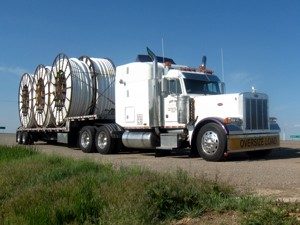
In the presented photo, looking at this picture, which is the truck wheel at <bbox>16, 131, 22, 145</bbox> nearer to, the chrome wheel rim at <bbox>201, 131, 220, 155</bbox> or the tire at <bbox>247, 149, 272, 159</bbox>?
the tire at <bbox>247, 149, 272, 159</bbox>

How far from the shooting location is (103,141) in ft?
63.1

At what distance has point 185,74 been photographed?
54.1 feet

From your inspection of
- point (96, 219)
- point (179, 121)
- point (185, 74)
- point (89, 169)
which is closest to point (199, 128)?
point (179, 121)

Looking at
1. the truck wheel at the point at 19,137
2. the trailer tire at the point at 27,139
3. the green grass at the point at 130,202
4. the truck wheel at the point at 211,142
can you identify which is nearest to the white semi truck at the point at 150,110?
the truck wheel at the point at 211,142

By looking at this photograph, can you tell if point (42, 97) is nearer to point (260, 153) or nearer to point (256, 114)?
point (260, 153)

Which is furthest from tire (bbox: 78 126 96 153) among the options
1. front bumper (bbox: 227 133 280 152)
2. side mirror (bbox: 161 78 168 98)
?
front bumper (bbox: 227 133 280 152)

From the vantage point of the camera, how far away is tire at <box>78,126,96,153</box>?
1981cm

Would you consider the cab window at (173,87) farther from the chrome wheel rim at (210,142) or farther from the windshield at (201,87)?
the chrome wheel rim at (210,142)

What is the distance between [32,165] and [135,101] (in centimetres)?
702

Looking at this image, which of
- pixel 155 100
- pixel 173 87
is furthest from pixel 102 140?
pixel 173 87

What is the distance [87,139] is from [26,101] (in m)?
8.42

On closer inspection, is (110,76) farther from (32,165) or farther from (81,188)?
(81,188)

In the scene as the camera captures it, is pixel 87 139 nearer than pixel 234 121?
No

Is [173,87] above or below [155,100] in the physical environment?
above
